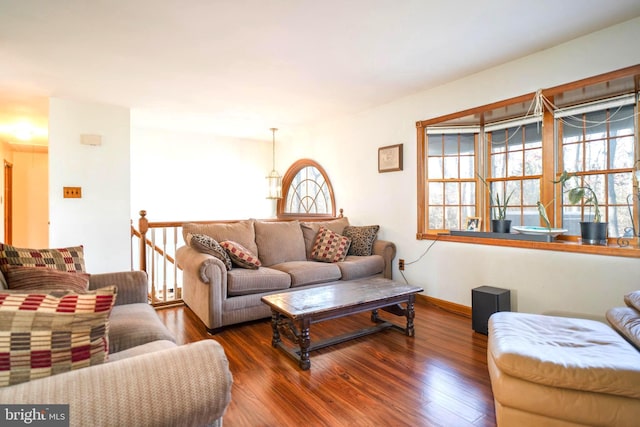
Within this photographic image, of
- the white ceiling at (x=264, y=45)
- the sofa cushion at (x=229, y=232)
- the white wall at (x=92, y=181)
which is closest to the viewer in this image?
the white ceiling at (x=264, y=45)

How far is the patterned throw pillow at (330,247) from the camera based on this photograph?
12.9 feet

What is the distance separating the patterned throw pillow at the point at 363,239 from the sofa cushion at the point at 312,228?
0.25 meters

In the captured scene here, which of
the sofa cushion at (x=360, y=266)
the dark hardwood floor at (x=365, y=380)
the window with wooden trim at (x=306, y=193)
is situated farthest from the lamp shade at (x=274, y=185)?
the dark hardwood floor at (x=365, y=380)

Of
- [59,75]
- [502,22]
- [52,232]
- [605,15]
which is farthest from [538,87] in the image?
[52,232]

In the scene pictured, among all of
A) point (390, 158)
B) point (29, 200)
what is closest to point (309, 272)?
point (390, 158)

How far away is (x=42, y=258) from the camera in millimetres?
1903

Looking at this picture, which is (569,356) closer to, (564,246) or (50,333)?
(564,246)

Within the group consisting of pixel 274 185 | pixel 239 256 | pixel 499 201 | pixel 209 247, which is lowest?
pixel 239 256

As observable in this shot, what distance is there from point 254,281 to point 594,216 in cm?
304

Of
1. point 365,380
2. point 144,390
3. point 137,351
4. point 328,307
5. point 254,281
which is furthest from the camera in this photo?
point 254,281

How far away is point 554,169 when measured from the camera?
2961mm

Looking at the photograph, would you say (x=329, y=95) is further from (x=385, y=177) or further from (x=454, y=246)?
(x=454, y=246)

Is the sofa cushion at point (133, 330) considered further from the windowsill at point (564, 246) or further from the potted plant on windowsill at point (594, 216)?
the potted plant on windowsill at point (594, 216)

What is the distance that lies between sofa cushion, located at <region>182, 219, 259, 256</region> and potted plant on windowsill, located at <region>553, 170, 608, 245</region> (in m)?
3.03
